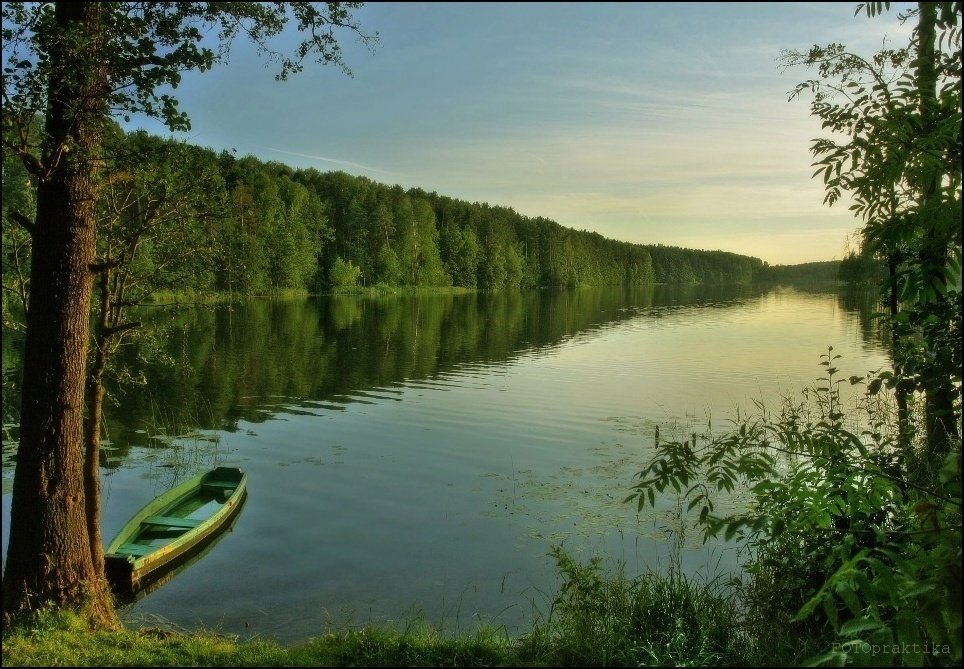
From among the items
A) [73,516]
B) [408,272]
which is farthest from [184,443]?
[408,272]

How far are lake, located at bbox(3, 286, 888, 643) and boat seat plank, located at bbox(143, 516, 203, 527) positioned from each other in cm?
53

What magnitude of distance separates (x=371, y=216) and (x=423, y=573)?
87200 mm

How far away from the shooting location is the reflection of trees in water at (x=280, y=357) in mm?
17891

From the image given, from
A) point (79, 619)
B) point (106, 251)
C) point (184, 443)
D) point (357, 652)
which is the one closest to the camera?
point (357, 652)

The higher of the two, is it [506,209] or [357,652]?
[506,209]

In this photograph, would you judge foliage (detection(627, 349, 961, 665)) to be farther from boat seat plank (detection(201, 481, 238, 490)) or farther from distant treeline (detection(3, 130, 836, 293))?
boat seat plank (detection(201, 481, 238, 490))

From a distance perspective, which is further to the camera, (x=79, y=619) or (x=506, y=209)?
(x=506, y=209)

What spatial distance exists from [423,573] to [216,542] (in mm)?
3403

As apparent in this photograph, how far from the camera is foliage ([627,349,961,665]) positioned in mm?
3322

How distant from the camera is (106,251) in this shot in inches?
323

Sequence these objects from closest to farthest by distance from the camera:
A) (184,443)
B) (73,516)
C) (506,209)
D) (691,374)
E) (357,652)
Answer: (357,652) → (73,516) → (184,443) → (691,374) → (506,209)

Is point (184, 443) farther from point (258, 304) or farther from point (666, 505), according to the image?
point (258, 304)

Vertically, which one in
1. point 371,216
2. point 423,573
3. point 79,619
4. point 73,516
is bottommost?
point 423,573

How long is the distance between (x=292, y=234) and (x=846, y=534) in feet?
240
